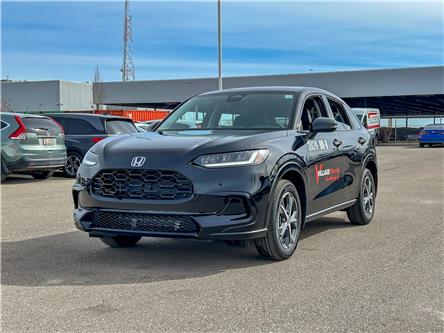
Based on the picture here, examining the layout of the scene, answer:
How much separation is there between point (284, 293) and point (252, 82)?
4278cm

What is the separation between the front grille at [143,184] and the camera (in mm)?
5121

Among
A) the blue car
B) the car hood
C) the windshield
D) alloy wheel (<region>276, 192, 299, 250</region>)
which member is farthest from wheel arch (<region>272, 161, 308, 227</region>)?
the blue car

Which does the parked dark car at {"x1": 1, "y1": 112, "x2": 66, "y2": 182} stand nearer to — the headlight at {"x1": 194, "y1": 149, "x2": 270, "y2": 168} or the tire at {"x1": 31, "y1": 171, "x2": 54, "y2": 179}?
the tire at {"x1": 31, "y1": 171, "x2": 54, "y2": 179}

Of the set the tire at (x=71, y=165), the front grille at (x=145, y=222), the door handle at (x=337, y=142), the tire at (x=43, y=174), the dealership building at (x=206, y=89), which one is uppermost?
the dealership building at (x=206, y=89)

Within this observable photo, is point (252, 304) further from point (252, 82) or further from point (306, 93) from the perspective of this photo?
point (252, 82)

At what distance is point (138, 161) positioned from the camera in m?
5.25

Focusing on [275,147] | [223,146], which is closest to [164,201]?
[223,146]

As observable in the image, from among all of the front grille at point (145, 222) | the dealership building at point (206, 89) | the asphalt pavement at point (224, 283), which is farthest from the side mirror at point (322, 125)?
the dealership building at point (206, 89)

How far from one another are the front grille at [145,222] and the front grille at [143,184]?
0.54 ft

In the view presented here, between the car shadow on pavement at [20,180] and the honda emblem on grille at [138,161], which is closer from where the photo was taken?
the honda emblem on grille at [138,161]

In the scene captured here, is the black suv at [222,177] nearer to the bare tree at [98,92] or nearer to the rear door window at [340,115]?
the rear door window at [340,115]

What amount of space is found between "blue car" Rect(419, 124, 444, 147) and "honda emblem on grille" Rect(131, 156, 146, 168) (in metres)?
32.8

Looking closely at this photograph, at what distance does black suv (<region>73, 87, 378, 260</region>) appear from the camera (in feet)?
16.7

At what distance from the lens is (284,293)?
4621mm
